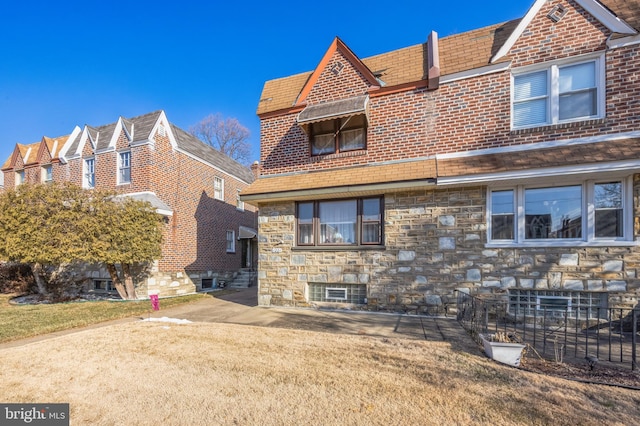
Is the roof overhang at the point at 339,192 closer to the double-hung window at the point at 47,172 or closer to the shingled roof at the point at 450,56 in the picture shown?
the shingled roof at the point at 450,56

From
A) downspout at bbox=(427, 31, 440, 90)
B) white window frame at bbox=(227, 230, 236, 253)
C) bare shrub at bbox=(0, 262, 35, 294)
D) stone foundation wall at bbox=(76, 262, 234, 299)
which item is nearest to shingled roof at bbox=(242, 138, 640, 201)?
downspout at bbox=(427, 31, 440, 90)

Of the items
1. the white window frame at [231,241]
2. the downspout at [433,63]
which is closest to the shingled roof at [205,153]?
the white window frame at [231,241]

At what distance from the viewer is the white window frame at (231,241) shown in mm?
18188

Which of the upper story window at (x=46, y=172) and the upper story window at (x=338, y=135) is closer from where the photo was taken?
the upper story window at (x=338, y=135)

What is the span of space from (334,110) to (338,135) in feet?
3.03

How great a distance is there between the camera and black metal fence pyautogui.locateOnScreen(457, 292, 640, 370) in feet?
17.4

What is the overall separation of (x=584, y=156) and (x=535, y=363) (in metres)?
4.90

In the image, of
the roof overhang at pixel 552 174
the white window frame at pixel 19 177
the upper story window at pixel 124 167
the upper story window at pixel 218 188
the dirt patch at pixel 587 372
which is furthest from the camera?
the white window frame at pixel 19 177

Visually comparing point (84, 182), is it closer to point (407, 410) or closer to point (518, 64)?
point (407, 410)

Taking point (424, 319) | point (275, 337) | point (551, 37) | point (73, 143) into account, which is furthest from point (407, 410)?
point (73, 143)

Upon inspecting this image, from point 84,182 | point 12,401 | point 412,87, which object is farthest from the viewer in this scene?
point 84,182

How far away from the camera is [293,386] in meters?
4.06

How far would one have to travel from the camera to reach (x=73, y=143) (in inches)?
630

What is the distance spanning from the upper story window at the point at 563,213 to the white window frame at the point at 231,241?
14.5 metres
